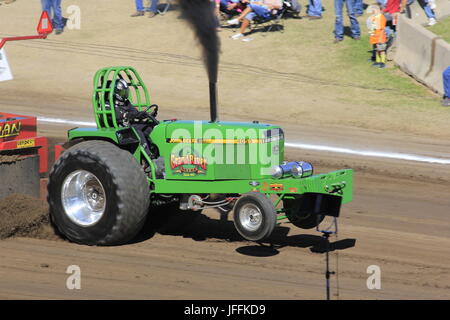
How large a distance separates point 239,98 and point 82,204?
9.32 meters

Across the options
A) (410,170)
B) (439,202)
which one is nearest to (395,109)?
(410,170)

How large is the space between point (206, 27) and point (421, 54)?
1048 cm

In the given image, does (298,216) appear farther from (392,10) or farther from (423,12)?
(423,12)

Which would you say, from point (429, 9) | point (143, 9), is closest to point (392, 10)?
point (429, 9)

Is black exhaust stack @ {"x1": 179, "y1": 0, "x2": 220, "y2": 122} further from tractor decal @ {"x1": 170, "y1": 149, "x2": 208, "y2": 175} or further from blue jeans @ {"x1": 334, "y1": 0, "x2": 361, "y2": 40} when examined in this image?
blue jeans @ {"x1": 334, "y1": 0, "x2": 361, "y2": 40}

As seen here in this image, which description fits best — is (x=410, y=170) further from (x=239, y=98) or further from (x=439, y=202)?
(x=239, y=98)

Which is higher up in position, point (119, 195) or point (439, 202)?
point (119, 195)

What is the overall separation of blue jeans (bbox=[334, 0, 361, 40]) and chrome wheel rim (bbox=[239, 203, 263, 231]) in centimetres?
1302

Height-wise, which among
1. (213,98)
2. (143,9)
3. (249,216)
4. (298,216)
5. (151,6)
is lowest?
(143,9)

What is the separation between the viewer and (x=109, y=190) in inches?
321

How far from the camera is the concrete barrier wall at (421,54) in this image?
56.4ft

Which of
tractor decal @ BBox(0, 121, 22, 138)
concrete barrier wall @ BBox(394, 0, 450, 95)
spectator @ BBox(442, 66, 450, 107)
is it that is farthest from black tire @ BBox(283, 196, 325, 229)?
concrete barrier wall @ BBox(394, 0, 450, 95)

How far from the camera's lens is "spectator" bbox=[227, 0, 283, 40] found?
2094 cm
